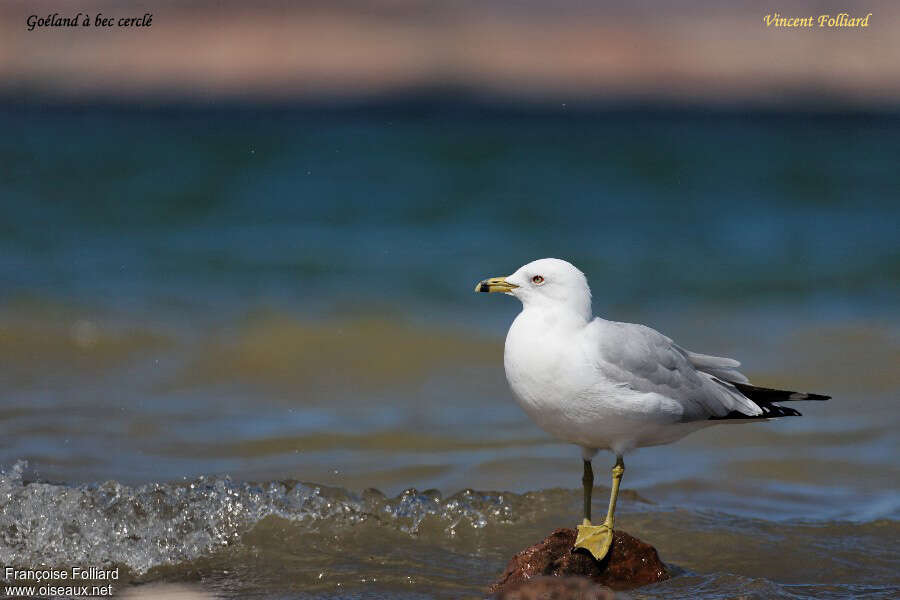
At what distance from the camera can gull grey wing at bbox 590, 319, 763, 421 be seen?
4.48 meters

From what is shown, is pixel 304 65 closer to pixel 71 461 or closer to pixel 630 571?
pixel 71 461

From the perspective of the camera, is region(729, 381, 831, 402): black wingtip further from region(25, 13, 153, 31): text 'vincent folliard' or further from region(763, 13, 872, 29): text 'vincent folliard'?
region(763, 13, 872, 29): text 'vincent folliard'

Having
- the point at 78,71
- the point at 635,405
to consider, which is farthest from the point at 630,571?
the point at 78,71

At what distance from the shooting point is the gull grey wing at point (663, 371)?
14.7ft

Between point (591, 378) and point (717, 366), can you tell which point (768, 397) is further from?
point (591, 378)

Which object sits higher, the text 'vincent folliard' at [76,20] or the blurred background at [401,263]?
the text 'vincent folliard' at [76,20]

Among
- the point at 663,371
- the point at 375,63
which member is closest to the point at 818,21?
the point at 375,63

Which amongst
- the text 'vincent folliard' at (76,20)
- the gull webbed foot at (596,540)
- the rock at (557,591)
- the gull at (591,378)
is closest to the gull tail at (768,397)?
the gull at (591,378)

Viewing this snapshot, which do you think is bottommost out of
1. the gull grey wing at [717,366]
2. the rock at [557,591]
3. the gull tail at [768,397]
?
the rock at [557,591]

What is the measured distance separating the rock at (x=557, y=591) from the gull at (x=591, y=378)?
83 centimetres

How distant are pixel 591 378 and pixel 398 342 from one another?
5823 mm

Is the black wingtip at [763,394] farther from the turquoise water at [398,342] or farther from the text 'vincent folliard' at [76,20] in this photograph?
the text 'vincent folliard' at [76,20]

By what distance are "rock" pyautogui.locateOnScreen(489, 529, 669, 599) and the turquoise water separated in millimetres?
131

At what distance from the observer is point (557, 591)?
3.68 metres
